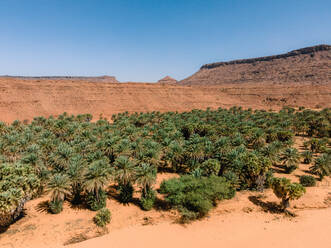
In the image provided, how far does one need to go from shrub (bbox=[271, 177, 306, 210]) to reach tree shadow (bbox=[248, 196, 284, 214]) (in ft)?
3.49

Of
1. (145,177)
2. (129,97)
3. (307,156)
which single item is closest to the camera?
(145,177)

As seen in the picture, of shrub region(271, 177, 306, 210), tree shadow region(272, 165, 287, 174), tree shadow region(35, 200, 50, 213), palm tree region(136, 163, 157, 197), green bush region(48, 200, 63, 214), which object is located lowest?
tree shadow region(35, 200, 50, 213)

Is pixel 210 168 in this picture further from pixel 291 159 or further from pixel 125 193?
pixel 291 159

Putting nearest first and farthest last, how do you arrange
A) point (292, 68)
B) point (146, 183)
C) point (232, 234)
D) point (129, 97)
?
1. point (232, 234)
2. point (146, 183)
3. point (129, 97)
4. point (292, 68)

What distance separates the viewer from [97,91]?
116m

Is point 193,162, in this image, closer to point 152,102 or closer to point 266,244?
point 266,244

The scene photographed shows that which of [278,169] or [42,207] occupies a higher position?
[278,169]

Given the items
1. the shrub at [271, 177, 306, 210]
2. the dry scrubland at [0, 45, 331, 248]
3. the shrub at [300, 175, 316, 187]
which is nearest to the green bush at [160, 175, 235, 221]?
the dry scrubland at [0, 45, 331, 248]

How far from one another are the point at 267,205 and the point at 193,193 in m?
12.9

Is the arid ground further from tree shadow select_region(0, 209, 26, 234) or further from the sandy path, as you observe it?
tree shadow select_region(0, 209, 26, 234)

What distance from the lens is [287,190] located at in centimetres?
2816

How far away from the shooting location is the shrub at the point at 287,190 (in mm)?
27766

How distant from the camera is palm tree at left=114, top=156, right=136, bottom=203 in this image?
29312mm

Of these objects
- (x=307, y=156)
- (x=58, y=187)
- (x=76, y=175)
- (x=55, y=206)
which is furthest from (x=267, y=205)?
(x=55, y=206)
